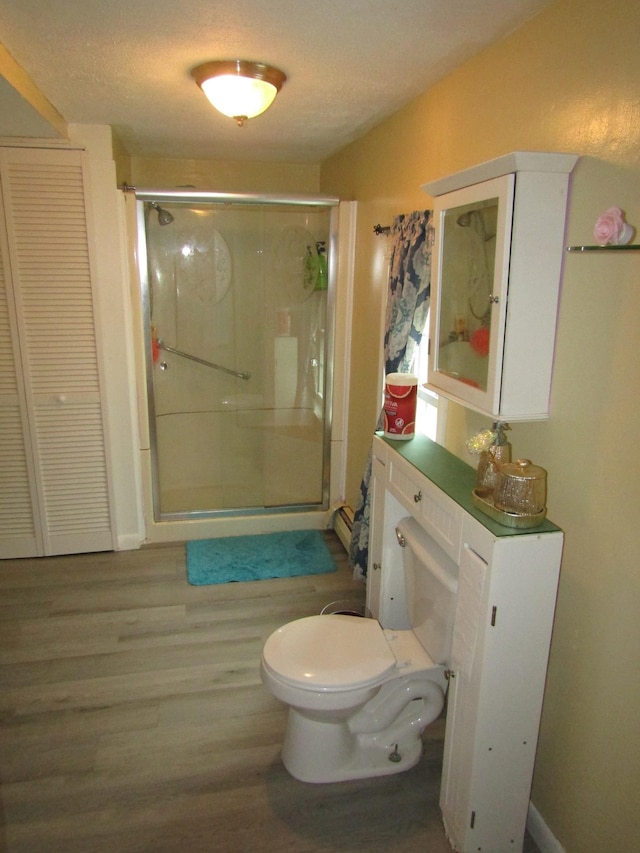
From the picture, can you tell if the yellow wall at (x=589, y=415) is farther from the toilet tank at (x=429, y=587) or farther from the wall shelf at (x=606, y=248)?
the toilet tank at (x=429, y=587)

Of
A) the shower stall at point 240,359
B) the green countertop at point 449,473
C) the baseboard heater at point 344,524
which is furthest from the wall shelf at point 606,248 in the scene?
the baseboard heater at point 344,524

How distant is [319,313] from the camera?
11.8 feet

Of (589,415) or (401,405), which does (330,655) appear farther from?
(589,415)

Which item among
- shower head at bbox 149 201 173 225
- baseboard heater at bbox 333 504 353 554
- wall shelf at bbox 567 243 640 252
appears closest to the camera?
wall shelf at bbox 567 243 640 252

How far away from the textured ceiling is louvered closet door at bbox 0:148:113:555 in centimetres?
26

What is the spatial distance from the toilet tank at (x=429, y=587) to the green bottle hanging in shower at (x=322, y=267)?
1.83 meters

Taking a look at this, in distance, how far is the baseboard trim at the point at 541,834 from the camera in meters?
1.61

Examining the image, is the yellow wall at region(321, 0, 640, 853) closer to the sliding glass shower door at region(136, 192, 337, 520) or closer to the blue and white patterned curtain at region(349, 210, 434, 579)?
the blue and white patterned curtain at region(349, 210, 434, 579)

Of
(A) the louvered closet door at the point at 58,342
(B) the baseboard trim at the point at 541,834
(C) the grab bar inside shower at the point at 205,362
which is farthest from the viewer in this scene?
(C) the grab bar inside shower at the point at 205,362

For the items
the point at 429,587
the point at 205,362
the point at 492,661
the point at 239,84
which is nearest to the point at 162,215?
the point at 205,362

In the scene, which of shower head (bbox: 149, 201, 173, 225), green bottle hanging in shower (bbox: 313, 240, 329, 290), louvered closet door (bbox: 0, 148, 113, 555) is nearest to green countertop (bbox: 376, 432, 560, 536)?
green bottle hanging in shower (bbox: 313, 240, 329, 290)

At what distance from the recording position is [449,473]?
72.1 inches

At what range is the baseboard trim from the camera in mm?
1614

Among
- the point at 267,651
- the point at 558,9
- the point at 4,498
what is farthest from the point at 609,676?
the point at 4,498
